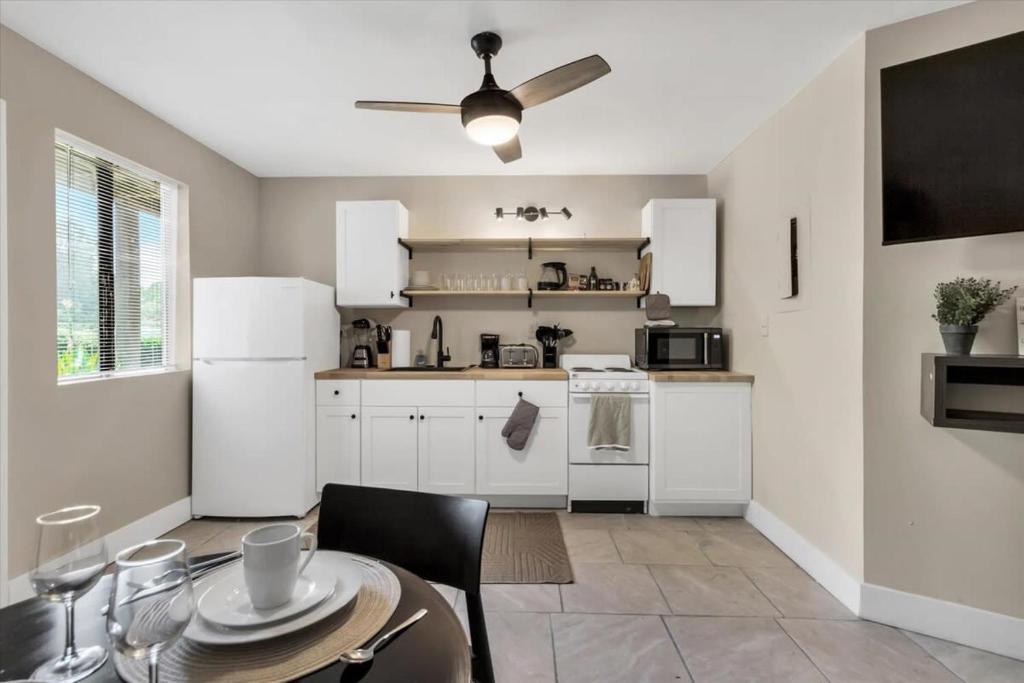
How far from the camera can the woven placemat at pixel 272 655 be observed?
23.1 inches

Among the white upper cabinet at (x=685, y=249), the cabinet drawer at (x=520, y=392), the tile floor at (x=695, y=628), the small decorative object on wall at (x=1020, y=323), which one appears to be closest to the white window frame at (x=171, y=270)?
the tile floor at (x=695, y=628)

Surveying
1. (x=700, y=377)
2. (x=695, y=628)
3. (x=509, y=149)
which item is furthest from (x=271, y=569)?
(x=700, y=377)

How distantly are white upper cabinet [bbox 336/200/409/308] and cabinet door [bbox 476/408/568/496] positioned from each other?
1.25m

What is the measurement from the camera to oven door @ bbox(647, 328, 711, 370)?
129 inches

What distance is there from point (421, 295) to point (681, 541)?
2.59 m

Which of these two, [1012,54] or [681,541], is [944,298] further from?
[681,541]

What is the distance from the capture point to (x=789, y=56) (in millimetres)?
2223

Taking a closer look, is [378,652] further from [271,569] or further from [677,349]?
[677,349]

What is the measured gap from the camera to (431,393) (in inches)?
127

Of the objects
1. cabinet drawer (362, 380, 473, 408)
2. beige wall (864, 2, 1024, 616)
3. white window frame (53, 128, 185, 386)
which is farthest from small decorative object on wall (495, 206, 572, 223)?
white window frame (53, 128, 185, 386)

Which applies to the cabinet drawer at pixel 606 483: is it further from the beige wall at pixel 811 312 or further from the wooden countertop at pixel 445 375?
the beige wall at pixel 811 312

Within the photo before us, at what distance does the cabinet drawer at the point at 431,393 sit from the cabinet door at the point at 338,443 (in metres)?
0.28

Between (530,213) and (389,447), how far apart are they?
210 centimetres

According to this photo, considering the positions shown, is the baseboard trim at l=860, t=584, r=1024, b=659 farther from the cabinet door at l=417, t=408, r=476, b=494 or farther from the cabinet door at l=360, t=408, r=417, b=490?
the cabinet door at l=360, t=408, r=417, b=490
